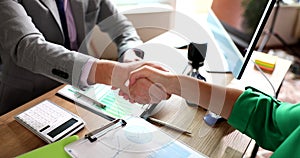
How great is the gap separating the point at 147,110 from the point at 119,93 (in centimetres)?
9

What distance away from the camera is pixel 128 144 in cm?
71

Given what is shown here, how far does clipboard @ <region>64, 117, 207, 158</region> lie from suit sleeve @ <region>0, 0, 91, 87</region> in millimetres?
170

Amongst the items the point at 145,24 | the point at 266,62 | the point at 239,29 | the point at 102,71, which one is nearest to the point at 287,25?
the point at 266,62

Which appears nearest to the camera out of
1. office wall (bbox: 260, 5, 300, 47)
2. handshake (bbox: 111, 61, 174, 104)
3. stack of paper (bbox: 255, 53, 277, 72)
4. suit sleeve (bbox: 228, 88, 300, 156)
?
suit sleeve (bbox: 228, 88, 300, 156)

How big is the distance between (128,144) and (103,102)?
19 centimetres

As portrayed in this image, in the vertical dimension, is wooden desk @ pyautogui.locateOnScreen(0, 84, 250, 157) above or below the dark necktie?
below

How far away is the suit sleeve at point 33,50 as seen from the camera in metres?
0.78

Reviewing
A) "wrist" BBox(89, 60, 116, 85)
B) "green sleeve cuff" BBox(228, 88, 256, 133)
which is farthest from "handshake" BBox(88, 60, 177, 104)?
"green sleeve cuff" BBox(228, 88, 256, 133)

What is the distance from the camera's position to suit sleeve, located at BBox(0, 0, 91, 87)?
778 millimetres

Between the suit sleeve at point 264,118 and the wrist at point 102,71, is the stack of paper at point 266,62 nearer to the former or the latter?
the suit sleeve at point 264,118

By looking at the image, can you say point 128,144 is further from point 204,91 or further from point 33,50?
point 33,50

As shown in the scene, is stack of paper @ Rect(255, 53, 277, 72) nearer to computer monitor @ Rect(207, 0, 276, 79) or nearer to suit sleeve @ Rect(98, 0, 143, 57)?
computer monitor @ Rect(207, 0, 276, 79)

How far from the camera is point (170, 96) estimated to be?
810 millimetres

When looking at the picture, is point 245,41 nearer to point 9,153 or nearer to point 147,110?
point 147,110
